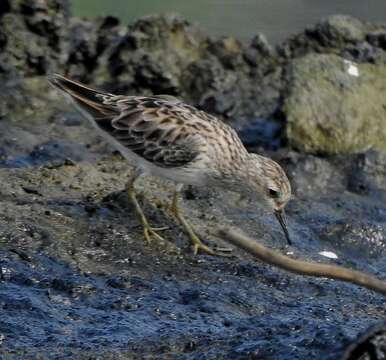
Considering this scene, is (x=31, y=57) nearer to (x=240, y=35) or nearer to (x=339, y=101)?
(x=339, y=101)

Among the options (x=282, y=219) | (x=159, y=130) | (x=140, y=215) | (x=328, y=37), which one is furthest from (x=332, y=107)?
(x=140, y=215)

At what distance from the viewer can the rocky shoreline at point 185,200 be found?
20.0ft

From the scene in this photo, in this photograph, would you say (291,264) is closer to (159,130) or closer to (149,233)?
(149,233)

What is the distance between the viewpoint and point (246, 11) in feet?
58.2

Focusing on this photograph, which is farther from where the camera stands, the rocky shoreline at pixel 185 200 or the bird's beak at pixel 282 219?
the bird's beak at pixel 282 219

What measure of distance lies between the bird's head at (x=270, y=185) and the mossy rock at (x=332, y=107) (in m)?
1.96

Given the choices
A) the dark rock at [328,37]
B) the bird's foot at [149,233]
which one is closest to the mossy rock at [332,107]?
the dark rock at [328,37]

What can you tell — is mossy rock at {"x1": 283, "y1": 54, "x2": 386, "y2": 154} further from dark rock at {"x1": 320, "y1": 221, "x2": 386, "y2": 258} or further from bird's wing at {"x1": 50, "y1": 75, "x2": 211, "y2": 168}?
bird's wing at {"x1": 50, "y1": 75, "x2": 211, "y2": 168}

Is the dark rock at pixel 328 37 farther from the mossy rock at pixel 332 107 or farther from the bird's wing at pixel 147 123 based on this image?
the bird's wing at pixel 147 123

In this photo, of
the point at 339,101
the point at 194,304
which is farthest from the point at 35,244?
the point at 339,101

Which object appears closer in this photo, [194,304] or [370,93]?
[194,304]

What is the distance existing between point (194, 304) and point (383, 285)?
2960 mm

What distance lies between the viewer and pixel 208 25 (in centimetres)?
1648

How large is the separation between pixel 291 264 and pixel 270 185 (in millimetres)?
4542
